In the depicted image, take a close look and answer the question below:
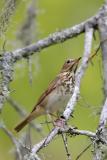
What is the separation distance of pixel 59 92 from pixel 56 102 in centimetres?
14

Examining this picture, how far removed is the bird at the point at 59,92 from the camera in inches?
237

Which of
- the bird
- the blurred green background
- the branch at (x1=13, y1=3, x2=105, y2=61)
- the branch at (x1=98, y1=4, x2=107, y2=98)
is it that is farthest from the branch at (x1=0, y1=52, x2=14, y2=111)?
the blurred green background

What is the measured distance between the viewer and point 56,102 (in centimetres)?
625

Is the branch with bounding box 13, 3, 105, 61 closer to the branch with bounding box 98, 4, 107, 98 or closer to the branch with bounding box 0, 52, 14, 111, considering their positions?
the branch with bounding box 98, 4, 107, 98

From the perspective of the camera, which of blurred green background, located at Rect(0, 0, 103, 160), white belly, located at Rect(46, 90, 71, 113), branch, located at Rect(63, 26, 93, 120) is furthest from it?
blurred green background, located at Rect(0, 0, 103, 160)

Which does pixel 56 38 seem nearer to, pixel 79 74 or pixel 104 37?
pixel 104 37

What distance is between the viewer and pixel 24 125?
6.65 metres

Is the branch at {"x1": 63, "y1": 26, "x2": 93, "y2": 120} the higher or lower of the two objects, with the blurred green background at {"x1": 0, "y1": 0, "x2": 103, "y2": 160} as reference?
lower

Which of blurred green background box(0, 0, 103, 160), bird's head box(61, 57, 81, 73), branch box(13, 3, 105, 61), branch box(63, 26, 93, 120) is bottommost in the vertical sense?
branch box(63, 26, 93, 120)

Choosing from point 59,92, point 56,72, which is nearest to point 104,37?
point 59,92

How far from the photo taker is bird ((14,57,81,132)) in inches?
237

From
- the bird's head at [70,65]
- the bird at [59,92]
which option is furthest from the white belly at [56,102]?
the bird's head at [70,65]

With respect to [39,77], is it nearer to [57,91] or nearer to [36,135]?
[36,135]

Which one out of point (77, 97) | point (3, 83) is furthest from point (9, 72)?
point (77, 97)
